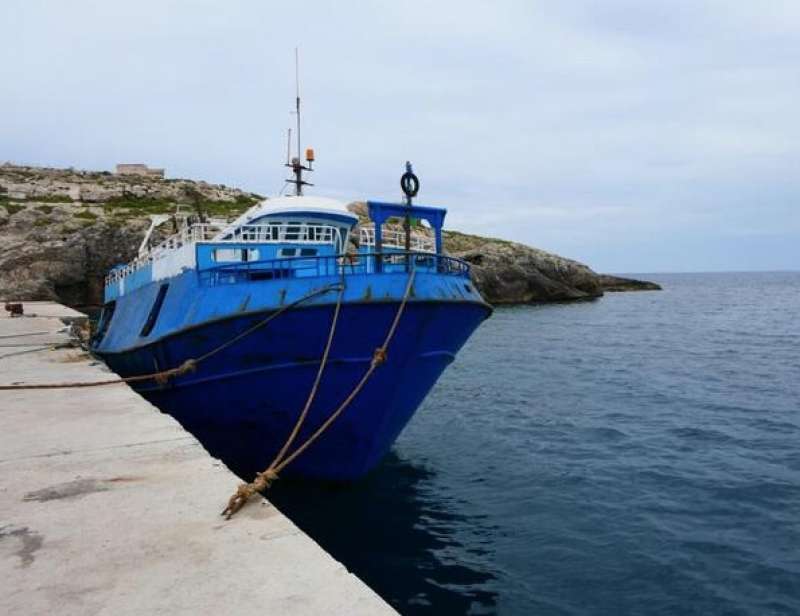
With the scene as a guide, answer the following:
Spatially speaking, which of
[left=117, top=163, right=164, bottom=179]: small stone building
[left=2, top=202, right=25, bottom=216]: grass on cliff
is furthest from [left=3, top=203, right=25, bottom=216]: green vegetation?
[left=117, top=163, right=164, bottom=179]: small stone building

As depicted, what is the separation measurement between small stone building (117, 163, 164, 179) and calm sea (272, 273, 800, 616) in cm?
9381

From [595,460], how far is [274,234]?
867 centimetres

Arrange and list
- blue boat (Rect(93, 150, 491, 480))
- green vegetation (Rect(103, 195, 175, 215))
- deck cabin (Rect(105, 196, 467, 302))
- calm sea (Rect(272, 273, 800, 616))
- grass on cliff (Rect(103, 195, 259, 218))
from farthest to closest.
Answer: green vegetation (Rect(103, 195, 175, 215))
grass on cliff (Rect(103, 195, 259, 218))
deck cabin (Rect(105, 196, 467, 302))
blue boat (Rect(93, 150, 491, 480))
calm sea (Rect(272, 273, 800, 616))

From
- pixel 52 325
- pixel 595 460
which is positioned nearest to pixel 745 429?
pixel 595 460

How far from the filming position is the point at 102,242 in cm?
5088

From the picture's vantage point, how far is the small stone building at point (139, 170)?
331 feet

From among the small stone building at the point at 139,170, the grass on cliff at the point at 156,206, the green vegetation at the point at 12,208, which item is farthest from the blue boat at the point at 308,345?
the small stone building at the point at 139,170

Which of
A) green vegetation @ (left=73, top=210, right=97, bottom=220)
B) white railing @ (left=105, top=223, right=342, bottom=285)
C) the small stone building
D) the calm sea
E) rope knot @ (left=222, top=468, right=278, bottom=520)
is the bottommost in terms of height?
the calm sea

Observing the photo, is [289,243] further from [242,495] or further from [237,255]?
[242,495]

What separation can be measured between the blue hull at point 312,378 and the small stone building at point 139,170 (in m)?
98.4

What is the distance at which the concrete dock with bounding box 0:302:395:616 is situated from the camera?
11.0 ft

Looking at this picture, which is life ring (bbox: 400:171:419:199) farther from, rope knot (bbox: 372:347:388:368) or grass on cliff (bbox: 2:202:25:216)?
grass on cliff (bbox: 2:202:25:216)

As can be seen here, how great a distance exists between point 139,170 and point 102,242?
195ft

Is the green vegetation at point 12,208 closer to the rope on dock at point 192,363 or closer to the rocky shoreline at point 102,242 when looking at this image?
the rocky shoreline at point 102,242
